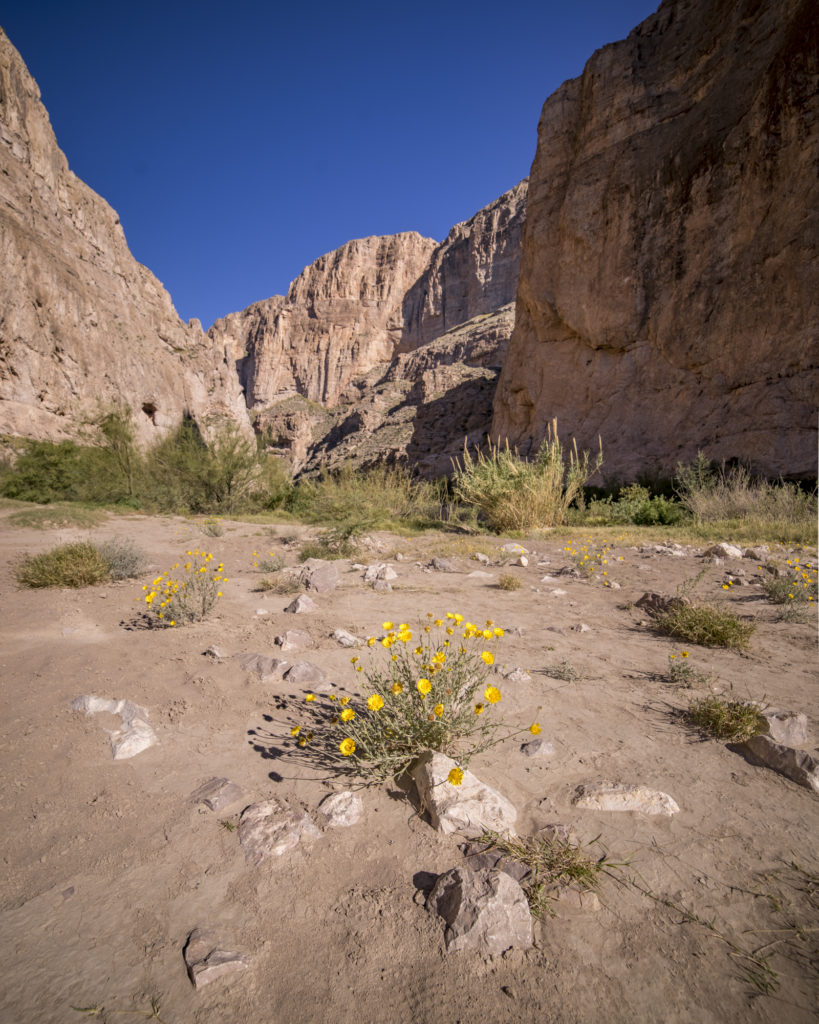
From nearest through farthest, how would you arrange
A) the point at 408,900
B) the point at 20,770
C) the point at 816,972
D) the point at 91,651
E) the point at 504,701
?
the point at 816,972 < the point at 408,900 < the point at 20,770 < the point at 504,701 < the point at 91,651

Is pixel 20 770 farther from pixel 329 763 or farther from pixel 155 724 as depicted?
pixel 329 763

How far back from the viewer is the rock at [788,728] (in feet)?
5.30

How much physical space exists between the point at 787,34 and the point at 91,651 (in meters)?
20.0

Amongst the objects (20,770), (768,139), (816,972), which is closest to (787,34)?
(768,139)

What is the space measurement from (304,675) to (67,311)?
26.3 metres

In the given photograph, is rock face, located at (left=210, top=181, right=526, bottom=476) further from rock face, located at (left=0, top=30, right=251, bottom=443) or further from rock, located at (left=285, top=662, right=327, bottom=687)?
rock, located at (left=285, top=662, right=327, bottom=687)

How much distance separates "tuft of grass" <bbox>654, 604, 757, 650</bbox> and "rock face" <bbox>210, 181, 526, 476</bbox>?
1287 inches

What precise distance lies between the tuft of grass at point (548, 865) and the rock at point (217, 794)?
2.55ft

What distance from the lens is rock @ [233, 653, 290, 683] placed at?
2.27 m

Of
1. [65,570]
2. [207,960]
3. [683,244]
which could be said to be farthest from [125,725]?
[683,244]

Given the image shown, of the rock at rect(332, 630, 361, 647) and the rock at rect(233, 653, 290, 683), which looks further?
the rock at rect(332, 630, 361, 647)

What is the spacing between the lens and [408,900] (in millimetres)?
1099

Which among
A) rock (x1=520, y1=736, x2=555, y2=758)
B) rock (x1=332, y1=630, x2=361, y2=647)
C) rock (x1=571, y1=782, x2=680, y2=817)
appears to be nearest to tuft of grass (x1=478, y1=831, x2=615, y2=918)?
rock (x1=571, y1=782, x2=680, y2=817)

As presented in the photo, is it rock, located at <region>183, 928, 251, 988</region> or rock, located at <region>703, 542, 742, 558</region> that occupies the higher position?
rock, located at <region>183, 928, 251, 988</region>
